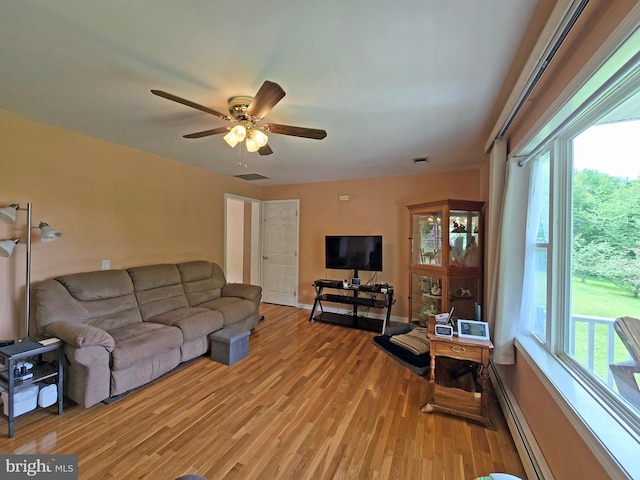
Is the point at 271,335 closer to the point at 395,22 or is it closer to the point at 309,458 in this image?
the point at 309,458

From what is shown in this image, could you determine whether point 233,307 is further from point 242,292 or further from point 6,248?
point 6,248

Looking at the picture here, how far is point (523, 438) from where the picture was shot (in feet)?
A: 5.77

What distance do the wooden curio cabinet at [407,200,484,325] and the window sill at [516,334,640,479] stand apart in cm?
172

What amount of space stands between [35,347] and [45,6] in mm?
2172

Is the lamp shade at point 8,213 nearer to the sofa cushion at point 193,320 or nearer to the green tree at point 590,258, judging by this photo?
the sofa cushion at point 193,320

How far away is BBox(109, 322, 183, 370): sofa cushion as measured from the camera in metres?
2.27

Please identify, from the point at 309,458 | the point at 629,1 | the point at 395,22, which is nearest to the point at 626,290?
the point at 629,1

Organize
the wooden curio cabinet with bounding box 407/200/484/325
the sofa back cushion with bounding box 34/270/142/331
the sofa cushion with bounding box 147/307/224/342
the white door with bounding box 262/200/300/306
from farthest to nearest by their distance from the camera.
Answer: the white door with bounding box 262/200/300/306, the wooden curio cabinet with bounding box 407/200/484/325, the sofa cushion with bounding box 147/307/224/342, the sofa back cushion with bounding box 34/270/142/331

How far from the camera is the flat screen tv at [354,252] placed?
442cm

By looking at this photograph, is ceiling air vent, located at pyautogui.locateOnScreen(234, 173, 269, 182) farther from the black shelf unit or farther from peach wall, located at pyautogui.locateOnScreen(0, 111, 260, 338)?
the black shelf unit

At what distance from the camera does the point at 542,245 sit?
193 cm

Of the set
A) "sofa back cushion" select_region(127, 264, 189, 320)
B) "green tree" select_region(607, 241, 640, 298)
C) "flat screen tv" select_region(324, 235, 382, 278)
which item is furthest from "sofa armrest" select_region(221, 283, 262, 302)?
"green tree" select_region(607, 241, 640, 298)

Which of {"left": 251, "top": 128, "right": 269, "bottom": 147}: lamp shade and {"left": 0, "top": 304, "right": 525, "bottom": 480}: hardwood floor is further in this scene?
{"left": 251, "top": 128, "right": 269, "bottom": 147}: lamp shade

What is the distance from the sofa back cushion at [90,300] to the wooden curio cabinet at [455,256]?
3.48m
